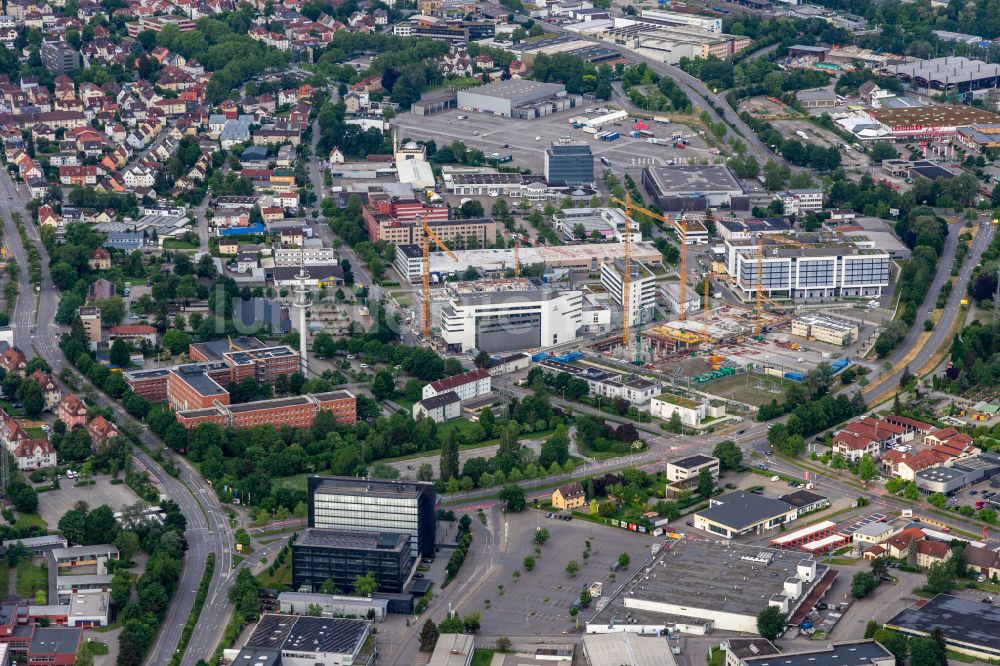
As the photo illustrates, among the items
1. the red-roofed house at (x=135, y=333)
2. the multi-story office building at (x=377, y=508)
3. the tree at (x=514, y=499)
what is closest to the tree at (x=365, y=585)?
the multi-story office building at (x=377, y=508)

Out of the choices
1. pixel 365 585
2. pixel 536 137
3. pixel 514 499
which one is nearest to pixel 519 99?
pixel 536 137

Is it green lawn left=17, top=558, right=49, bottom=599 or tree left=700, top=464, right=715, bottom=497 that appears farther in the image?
tree left=700, top=464, right=715, bottom=497

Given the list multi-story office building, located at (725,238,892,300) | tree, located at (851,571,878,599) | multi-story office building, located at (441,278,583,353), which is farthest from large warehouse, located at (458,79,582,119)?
tree, located at (851,571,878,599)

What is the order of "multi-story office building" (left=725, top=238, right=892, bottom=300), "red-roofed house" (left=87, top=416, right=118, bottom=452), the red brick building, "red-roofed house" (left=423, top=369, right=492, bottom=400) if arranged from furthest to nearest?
"multi-story office building" (left=725, top=238, right=892, bottom=300), "red-roofed house" (left=423, top=369, right=492, bottom=400), the red brick building, "red-roofed house" (left=87, top=416, right=118, bottom=452)

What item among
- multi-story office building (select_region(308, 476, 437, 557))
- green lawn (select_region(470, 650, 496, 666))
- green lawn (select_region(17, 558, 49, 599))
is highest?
multi-story office building (select_region(308, 476, 437, 557))

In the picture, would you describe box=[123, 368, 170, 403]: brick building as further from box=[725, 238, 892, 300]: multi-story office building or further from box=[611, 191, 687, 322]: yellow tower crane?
box=[725, 238, 892, 300]: multi-story office building

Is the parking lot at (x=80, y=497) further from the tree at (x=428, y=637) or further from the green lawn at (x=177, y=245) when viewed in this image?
the green lawn at (x=177, y=245)
